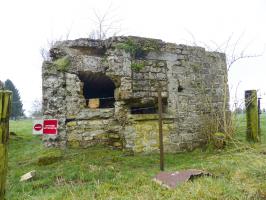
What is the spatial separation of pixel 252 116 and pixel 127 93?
360cm

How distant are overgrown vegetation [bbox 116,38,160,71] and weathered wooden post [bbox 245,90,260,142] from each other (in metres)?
2.92

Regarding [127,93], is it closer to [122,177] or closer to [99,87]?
[99,87]

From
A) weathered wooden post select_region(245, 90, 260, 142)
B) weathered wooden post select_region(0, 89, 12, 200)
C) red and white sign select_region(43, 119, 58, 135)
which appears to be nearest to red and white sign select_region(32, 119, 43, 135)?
red and white sign select_region(43, 119, 58, 135)

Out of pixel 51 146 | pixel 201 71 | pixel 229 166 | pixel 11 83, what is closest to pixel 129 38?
pixel 201 71

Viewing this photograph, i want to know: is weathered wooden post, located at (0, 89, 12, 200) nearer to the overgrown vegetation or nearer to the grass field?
the grass field

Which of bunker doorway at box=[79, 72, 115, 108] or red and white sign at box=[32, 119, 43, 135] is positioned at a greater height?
bunker doorway at box=[79, 72, 115, 108]

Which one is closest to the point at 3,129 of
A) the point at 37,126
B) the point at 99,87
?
the point at 37,126

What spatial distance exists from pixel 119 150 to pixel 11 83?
123 feet

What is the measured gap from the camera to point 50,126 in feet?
19.9

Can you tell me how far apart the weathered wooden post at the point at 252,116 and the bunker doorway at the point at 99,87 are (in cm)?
367

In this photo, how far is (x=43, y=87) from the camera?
658cm

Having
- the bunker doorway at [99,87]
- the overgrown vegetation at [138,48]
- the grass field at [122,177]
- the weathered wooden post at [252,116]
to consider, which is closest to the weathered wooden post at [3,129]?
the grass field at [122,177]

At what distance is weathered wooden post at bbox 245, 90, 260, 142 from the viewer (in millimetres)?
7969

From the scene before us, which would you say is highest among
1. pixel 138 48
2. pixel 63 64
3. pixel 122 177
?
pixel 138 48
